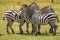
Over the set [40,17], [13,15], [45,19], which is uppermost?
[13,15]

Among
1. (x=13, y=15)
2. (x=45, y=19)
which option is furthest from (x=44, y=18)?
(x=13, y=15)

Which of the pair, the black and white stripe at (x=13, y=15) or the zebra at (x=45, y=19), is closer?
the zebra at (x=45, y=19)

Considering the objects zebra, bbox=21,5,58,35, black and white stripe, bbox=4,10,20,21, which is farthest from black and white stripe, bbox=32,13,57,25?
black and white stripe, bbox=4,10,20,21

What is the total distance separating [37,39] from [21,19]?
2401mm

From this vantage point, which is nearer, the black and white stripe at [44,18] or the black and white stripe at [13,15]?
the black and white stripe at [44,18]

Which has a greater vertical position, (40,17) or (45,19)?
(40,17)

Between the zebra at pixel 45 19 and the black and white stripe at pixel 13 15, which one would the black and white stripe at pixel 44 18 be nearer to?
the zebra at pixel 45 19

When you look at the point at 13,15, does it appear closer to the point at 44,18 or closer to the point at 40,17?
the point at 40,17

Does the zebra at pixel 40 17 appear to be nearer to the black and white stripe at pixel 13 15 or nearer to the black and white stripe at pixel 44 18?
the black and white stripe at pixel 44 18

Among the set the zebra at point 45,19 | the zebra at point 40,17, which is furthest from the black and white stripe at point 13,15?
the zebra at point 45,19

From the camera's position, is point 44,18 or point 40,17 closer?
point 44,18

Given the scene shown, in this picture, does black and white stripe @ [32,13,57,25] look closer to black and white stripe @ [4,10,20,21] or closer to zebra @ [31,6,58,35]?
zebra @ [31,6,58,35]

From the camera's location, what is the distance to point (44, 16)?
15555 millimetres

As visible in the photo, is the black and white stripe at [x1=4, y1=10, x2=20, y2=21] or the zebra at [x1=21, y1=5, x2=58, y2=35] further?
the black and white stripe at [x1=4, y1=10, x2=20, y2=21]
